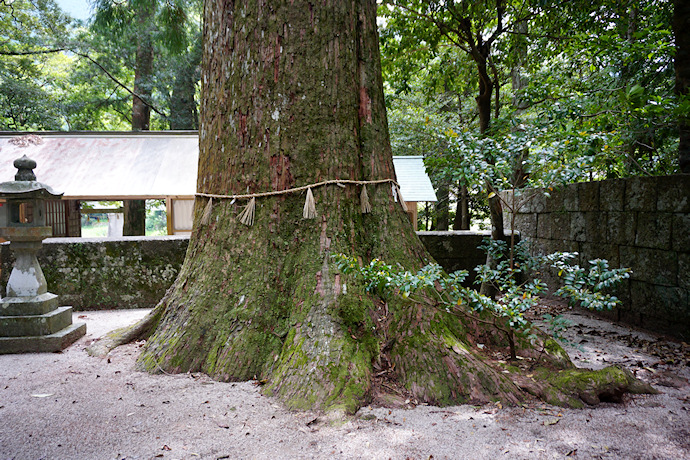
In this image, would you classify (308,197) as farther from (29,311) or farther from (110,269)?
(110,269)

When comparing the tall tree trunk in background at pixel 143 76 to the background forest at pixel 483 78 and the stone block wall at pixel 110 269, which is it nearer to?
the background forest at pixel 483 78

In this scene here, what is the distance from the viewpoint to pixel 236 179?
2.79 m

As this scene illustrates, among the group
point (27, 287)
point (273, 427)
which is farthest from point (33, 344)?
point (273, 427)

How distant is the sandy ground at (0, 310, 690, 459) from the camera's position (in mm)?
1730

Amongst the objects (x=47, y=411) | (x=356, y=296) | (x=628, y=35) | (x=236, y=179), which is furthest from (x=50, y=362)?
(x=628, y=35)

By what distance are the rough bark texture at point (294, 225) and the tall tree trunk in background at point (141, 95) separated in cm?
974

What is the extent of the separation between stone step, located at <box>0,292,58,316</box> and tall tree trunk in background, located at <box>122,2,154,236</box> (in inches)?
334

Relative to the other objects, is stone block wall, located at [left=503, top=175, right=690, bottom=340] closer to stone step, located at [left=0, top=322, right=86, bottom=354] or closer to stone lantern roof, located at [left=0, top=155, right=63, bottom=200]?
stone step, located at [left=0, top=322, right=86, bottom=354]

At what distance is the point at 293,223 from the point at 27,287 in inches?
101

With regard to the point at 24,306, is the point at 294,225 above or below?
above

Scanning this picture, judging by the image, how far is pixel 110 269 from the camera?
4.93 m

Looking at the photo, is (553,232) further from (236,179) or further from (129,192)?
(129,192)

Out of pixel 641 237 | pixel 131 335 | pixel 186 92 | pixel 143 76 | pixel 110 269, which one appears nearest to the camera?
pixel 131 335

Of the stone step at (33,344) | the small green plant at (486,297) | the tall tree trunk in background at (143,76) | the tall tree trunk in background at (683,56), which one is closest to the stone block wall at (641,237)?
the tall tree trunk in background at (683,56)
